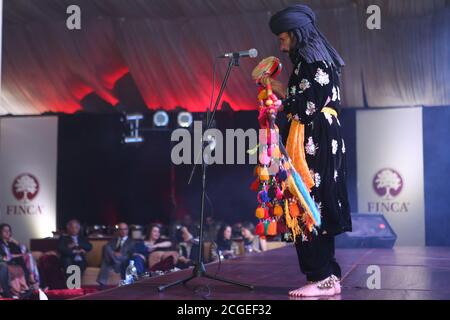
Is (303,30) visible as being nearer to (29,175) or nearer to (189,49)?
(189,49)

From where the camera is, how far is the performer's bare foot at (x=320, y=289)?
2.59 m

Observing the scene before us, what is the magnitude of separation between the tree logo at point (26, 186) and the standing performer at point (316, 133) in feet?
27.5

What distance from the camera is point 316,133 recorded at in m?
2.61

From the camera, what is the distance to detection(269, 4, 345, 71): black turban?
2588 millimetres

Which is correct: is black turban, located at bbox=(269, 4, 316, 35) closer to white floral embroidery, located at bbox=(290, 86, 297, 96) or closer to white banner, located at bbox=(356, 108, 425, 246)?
white floral embroidery, located at bbox=(290, 86, 297, 96)

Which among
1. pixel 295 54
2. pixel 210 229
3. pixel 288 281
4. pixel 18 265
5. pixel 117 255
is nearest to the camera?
pixel 295 54

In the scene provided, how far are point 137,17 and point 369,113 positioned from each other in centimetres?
362

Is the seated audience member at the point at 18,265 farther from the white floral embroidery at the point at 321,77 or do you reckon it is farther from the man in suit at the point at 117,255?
the white floral embroidery at the point at 321,77

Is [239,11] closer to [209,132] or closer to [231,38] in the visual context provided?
[231,38]

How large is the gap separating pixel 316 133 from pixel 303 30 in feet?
1.43

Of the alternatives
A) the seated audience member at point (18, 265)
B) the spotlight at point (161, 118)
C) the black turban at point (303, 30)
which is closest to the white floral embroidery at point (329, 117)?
the black turban at point (303, 30)

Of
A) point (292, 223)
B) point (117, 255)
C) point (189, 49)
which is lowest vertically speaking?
point (117, 255)

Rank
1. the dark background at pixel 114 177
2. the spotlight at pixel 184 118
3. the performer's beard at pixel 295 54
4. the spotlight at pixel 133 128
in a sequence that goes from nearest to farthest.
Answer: the performer's beard at pixel 295 54 < the spotlight at pixel 184 118 < the spotlight at pixel 133 128 < the dark background at pixel 114 177

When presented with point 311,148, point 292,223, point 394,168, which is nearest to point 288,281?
point 292,223
